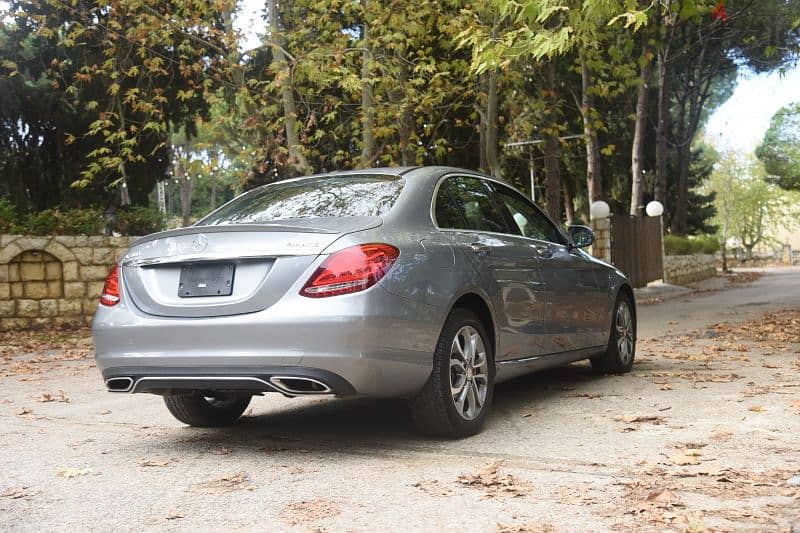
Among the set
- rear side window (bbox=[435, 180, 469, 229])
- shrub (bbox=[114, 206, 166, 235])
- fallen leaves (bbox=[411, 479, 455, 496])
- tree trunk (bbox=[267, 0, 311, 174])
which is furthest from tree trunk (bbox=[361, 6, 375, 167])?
fallen leaves (bbox=[411, 479, 455, 496])

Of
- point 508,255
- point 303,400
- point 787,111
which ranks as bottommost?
point 303,400

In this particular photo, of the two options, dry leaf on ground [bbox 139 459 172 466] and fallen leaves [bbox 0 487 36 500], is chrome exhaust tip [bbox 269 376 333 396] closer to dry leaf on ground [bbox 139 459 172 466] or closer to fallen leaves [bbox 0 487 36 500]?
dry leaf on ground [bbox 139 459 172 466]

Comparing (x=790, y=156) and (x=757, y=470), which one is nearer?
(x=757, y=470)

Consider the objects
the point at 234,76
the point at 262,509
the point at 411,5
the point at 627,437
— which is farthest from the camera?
the point at 234,76

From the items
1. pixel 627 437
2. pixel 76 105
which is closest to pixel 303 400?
pixel 627 437

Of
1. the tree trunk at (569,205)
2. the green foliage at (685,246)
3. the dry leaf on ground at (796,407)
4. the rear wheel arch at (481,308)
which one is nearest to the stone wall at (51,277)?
the rear wheel arch at (481,308)

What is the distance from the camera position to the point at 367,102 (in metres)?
15.7

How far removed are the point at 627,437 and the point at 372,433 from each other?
152 centimetres

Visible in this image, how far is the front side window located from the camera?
6.68m

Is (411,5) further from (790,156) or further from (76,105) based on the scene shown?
(790,156)

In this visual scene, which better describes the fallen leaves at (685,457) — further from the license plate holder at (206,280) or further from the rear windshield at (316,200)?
the license plate holder at (206,280)

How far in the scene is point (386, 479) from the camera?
447cm

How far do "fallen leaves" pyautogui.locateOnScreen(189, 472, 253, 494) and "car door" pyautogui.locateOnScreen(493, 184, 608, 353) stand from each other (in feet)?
8.82

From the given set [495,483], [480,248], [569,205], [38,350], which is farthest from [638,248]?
[495,483]
